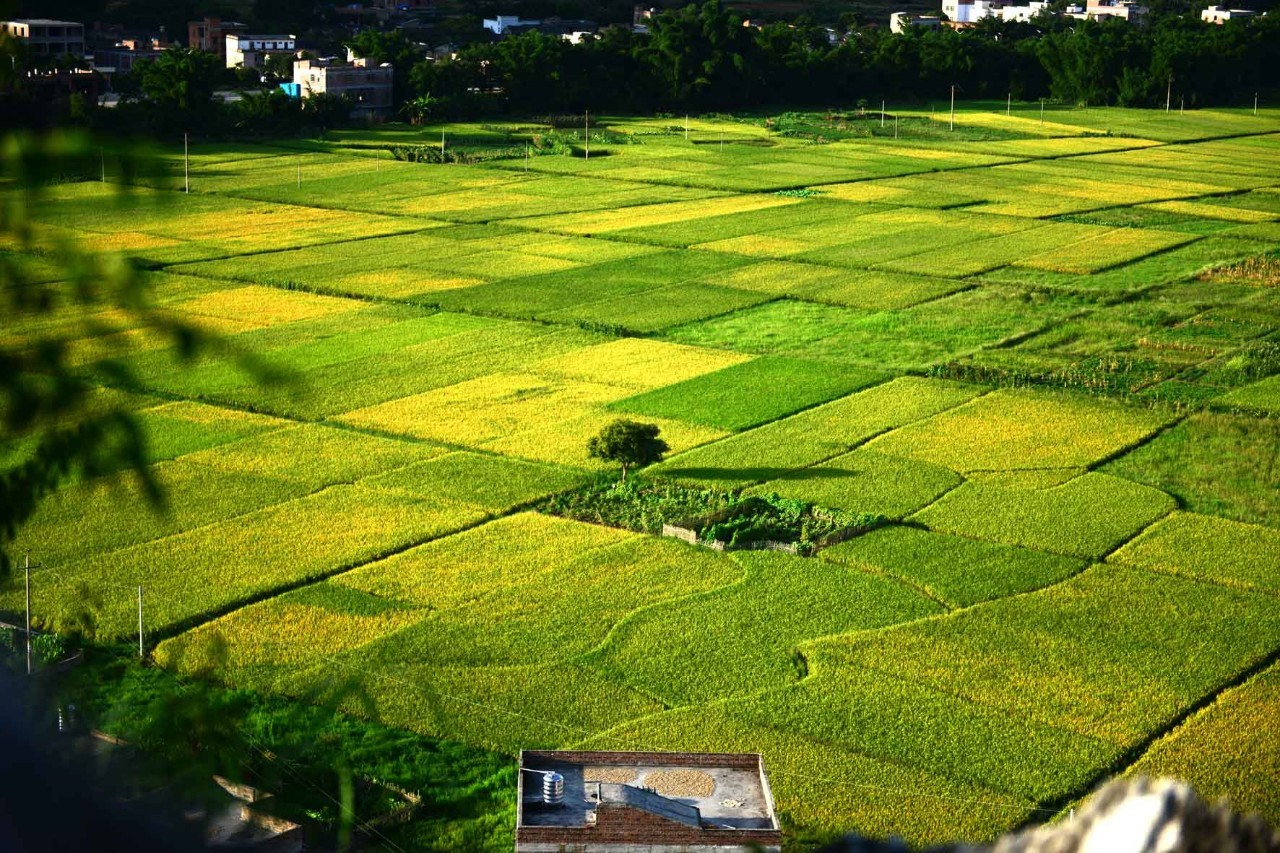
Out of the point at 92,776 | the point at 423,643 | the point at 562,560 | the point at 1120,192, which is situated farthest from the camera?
the point at 1120,192

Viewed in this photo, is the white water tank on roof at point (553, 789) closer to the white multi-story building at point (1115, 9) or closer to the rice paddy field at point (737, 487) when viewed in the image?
the rice paddy field at point (737, 487)

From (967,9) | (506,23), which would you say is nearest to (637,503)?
(506,23)

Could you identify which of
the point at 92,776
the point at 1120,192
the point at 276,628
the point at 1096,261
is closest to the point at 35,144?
the point at 92,776

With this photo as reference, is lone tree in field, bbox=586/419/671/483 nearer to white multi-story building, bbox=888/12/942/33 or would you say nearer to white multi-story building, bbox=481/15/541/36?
white multi-story building, bbox=481/15/541/36

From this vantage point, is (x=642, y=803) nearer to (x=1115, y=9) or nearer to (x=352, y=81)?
(x=352, y=81)

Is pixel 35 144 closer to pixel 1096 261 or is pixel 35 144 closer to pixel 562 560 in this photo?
pixel 562 560

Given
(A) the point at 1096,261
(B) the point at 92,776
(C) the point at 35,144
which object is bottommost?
(A) the point at 1096,261
